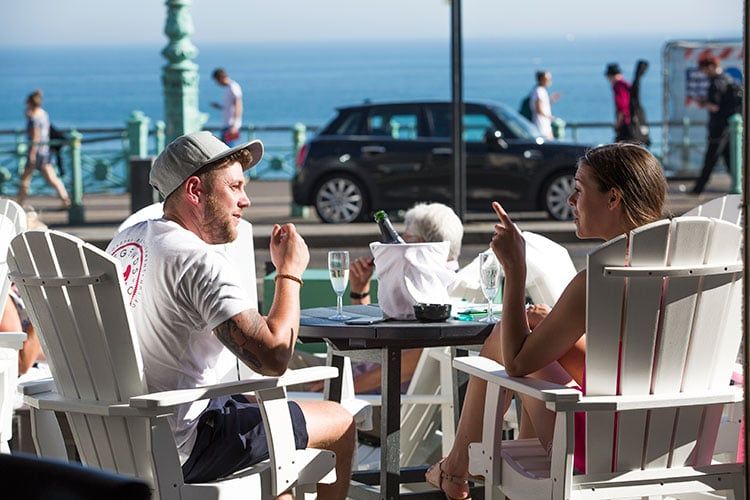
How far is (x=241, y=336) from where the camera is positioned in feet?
14.4

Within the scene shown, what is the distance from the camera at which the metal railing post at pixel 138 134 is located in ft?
69.3

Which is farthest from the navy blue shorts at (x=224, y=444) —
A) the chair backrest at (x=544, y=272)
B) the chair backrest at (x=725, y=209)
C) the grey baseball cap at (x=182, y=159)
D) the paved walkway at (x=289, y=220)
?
the paved walkway at (x=289, y=220)

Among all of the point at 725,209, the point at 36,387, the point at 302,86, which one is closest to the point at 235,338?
the point at 36,387

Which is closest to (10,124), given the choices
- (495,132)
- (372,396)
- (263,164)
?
(263,164)

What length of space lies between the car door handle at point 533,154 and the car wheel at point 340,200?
195 centimetres

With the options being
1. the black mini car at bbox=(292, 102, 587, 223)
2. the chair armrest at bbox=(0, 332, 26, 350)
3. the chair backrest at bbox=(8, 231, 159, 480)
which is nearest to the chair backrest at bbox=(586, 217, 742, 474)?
the chair backrest at bbox=(8, 231, 159, 480)

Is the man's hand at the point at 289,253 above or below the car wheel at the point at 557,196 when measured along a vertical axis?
above

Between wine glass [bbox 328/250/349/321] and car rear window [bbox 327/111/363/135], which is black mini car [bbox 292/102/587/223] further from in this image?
wine glass [bbox 328/250/349/321]

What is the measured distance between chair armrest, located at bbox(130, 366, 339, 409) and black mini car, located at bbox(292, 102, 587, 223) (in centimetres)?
1317

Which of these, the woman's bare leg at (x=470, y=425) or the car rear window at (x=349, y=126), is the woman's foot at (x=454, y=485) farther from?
the car rear window at (x=349, y=126)

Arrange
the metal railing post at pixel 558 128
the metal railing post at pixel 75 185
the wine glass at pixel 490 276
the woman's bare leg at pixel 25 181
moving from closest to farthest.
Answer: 1. the wine glass at pixel 490 276
2. the metal railing post at pixel 75 185
3. the woman's bare leg at pixel 25 181
4. the metal railing post at pixel 558 128

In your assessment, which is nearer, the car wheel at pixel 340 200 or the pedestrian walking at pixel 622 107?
the car wheel at pixel 340 200

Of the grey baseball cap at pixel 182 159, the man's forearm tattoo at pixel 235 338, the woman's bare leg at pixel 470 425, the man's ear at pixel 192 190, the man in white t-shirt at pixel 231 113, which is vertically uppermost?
the man in white t-shirt at pixel 231 113

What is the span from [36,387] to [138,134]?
55.1 feet
